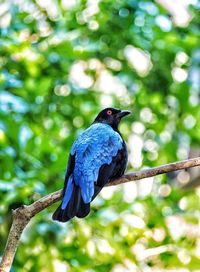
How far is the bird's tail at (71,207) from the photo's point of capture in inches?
133

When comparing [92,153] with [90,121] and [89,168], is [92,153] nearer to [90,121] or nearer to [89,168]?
[89,168]

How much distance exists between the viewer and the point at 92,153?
383 centimetres

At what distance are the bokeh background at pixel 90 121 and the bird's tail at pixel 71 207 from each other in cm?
159

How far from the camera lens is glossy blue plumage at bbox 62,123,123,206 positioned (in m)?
3.56

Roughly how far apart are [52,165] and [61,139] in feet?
2.01

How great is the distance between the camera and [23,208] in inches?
128

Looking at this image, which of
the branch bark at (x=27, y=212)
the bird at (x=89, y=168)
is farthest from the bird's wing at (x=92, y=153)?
the branch bark at (x=27, y=212)

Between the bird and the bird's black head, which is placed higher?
the bird

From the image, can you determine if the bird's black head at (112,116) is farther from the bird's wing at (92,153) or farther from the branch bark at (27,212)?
the branch bark at (27,212)

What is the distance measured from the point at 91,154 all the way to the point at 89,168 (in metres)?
0.13

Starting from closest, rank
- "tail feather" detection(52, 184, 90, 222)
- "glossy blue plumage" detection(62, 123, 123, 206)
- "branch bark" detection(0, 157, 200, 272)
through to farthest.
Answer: "branch bark" detection(0, 157, 200, 272) < "tail feather" detection(52, 184, 90, 222) < "glossy blue plumage" detection(62, 123, 123, 206)

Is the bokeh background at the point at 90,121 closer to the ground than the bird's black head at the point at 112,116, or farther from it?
closer to the ground

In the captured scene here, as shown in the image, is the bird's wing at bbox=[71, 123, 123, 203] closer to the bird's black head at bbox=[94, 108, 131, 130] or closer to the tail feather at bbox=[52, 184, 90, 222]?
the tail feather at bbox=[52, 184, 90, 222]

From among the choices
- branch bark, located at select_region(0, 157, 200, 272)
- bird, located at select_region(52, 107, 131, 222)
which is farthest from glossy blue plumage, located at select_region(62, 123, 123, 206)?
branch bark, located at select_region(0, 157, 200, 272)
